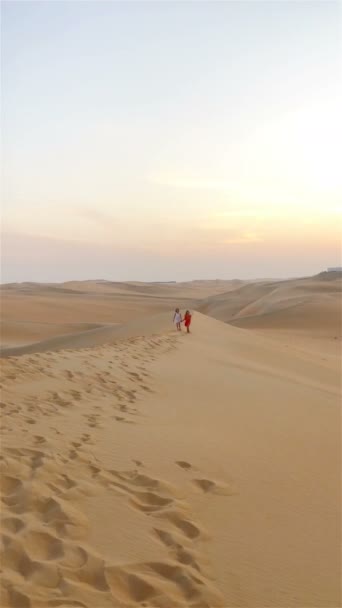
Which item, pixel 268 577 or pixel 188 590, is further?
pixel 268 577

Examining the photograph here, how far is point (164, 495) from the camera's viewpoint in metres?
3.96

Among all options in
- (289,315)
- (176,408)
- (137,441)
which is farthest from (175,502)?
(289,315)

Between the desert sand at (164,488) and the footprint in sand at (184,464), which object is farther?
the footprint in sand at (184,464)

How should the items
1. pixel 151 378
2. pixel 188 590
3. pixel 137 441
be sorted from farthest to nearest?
pixel 151 378 → pixel 137 441 → pixel 188 590

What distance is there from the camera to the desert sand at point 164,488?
289 centimetres

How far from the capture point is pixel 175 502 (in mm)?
3859

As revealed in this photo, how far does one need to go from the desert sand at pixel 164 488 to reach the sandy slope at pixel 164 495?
1cm

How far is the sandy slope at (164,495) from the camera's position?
2887 mm

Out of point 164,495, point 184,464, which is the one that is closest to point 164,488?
point 164,495

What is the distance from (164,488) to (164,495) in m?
0.12

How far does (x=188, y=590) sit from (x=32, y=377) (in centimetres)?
566

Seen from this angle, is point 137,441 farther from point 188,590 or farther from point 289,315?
point 289,315

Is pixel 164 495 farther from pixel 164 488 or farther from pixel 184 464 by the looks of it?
pixel 184 464

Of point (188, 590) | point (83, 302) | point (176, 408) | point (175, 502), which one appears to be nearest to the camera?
point (188, 590)
